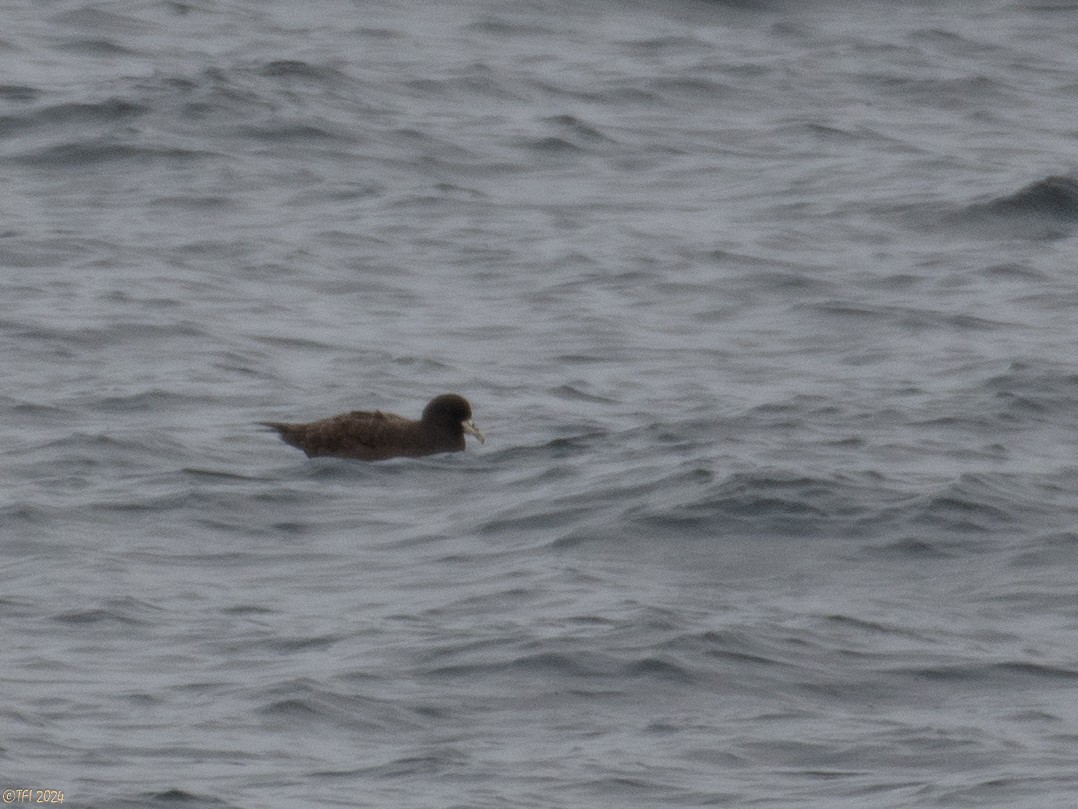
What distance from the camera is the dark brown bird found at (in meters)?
14.2

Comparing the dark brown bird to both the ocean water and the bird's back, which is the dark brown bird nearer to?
the bird's back

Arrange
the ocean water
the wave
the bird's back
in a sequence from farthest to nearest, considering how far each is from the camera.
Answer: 1. the wave
2. the bird's back
3. the ocean water

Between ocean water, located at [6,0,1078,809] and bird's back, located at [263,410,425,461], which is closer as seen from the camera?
ocean water, located at [6,0,1078,809]

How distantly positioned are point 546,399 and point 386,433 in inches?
60.3

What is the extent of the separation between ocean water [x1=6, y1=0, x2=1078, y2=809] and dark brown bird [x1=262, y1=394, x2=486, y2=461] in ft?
0.35

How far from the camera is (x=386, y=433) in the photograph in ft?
47.4

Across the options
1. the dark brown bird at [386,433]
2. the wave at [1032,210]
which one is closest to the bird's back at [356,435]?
the dark brown bird at [386,433]

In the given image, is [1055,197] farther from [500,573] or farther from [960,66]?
[500,573]

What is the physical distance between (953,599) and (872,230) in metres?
8.96

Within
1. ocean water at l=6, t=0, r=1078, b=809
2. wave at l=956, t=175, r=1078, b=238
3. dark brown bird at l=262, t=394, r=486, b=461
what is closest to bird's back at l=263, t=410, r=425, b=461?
dark brown bird at l=262, t=394, r=486, b=461

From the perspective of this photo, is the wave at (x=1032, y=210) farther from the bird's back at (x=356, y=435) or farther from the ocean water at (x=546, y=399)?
the bird's back at (x=356, y=435)

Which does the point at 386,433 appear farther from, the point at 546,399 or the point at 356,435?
the point at 546,399

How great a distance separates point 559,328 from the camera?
57.1ft

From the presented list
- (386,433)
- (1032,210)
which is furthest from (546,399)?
(1032,210)
